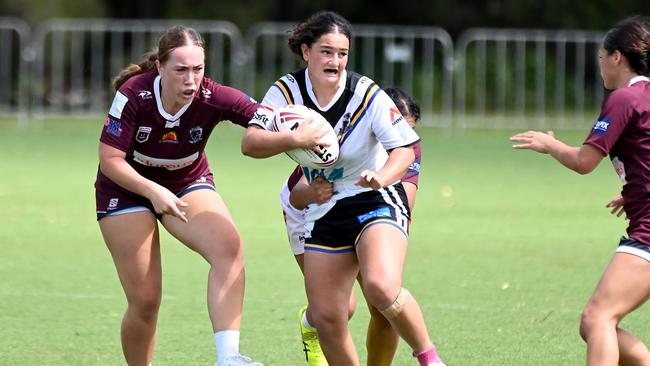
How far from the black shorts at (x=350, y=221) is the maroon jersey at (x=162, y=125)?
2.53 ft

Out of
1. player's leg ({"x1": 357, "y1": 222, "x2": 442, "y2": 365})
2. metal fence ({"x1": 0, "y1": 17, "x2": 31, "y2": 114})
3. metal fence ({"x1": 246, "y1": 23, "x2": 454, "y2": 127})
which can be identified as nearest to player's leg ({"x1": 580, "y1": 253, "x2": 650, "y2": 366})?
player's leg ({"x1": 357, "y1": 222, "x2": 442, "y2": 365})

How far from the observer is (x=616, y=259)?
5.71m

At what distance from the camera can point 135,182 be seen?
252 inches

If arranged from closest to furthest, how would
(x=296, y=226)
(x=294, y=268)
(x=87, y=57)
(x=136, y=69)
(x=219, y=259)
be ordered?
(x=219, y=259)
(x=136, y=69)
(x=296, y=226)
(x=294, y=268)
(x=87, y=57)

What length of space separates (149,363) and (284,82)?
69.2 inches

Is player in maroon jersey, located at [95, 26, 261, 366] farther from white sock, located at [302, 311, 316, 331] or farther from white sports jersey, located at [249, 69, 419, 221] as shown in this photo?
white sock, located at [302, 311, 316, 331]

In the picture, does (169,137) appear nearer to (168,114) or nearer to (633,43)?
(168,114)

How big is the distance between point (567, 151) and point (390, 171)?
3.00 feet

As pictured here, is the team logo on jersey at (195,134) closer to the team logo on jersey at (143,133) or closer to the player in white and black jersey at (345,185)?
the team logo on jersey at (143,133)

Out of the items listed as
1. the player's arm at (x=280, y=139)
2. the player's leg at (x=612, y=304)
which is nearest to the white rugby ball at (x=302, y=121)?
the player's arm at (x=280, y=139)

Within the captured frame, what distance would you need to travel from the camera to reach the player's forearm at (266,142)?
20.1 feet

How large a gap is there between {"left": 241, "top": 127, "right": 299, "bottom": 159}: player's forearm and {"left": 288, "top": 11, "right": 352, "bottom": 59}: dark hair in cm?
53

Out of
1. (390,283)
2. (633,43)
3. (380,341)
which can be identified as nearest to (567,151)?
(633,43)

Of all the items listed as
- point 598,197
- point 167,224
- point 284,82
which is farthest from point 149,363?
point 598,197
